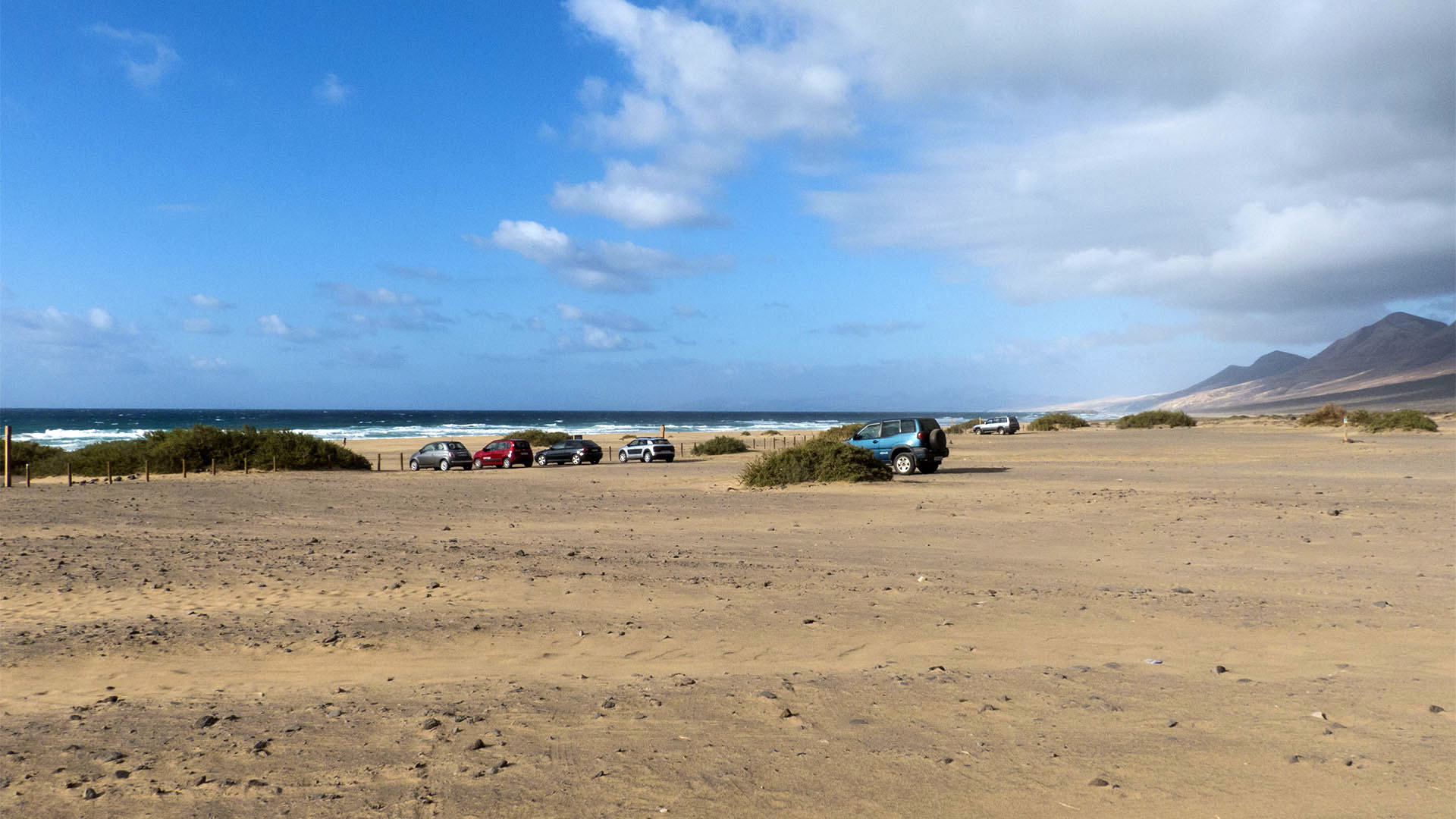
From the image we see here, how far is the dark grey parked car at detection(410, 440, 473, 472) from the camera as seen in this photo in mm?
38188

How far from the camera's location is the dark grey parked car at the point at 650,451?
41406 millimetres

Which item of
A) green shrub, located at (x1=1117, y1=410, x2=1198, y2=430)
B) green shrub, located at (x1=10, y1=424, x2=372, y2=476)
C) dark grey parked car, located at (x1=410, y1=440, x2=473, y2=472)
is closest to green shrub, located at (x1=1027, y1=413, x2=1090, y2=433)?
green shrub, located at (x1=1117, y1=410, x2=1198, y2=430)

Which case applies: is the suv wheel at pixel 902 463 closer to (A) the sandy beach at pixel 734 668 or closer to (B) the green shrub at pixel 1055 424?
(A) the sandy beach at pixel 734 668

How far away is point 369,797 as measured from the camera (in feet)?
15.0

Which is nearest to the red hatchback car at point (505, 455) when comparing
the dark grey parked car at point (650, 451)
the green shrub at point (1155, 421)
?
the dark grey parked car at point (650, 451)

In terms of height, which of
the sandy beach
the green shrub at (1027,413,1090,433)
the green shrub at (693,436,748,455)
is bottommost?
the sandy beach

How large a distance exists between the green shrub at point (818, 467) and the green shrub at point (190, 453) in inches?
816

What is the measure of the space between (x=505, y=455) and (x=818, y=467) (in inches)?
773

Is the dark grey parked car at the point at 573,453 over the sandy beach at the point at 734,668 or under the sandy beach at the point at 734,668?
over

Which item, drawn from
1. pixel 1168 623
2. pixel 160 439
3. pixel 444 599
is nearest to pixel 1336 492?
pixel 1168 623

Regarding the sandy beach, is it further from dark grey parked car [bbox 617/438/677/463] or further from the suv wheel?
dark grey parked car [bbox 617/438/677/463]

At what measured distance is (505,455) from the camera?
3938cm

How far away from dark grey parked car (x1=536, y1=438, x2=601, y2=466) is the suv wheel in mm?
16553

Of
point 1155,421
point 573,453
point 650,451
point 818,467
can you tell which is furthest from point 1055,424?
point 818,467
